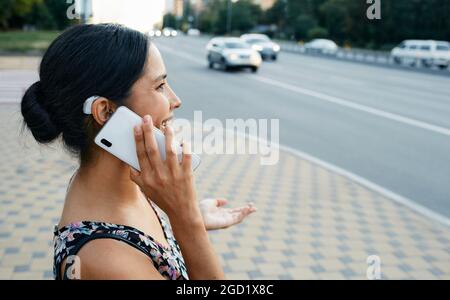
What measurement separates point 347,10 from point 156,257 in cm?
4500

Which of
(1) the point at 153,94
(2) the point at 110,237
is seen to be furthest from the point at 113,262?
(1) the point at 153,94

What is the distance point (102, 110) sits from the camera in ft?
4.82

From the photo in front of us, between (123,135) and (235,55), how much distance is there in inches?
811

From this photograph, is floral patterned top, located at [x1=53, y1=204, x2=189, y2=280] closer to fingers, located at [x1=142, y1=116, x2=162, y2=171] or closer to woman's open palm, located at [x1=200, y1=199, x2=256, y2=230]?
fingers, located at [x1=142, y1=116, x2=162, y2=171]

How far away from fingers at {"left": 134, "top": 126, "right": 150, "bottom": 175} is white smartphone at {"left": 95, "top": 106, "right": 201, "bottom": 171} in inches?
3.2

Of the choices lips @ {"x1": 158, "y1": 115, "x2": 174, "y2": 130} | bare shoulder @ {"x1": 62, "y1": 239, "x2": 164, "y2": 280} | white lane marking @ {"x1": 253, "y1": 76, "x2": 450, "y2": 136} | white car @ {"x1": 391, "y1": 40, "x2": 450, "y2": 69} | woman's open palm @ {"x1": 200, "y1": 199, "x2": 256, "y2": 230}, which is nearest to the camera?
bare shoulder @ {"x1": 62, "y1": 239, "x2": 164, "y2": 280}

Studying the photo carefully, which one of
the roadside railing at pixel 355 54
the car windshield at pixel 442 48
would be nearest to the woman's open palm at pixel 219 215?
the roadside railing at pixel 355 54

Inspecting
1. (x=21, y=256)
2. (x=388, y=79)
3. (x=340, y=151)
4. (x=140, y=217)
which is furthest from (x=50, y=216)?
(x=388, y=79)

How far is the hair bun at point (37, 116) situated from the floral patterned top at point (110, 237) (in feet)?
1.10

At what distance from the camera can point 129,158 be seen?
141 centimetres

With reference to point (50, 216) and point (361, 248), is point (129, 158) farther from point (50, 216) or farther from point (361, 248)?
point (50, 216)

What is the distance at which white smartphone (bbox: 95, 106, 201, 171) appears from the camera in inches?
54.9

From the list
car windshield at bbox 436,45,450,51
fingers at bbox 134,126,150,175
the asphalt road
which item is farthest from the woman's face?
car windshield at bbox 436,45,450,51
